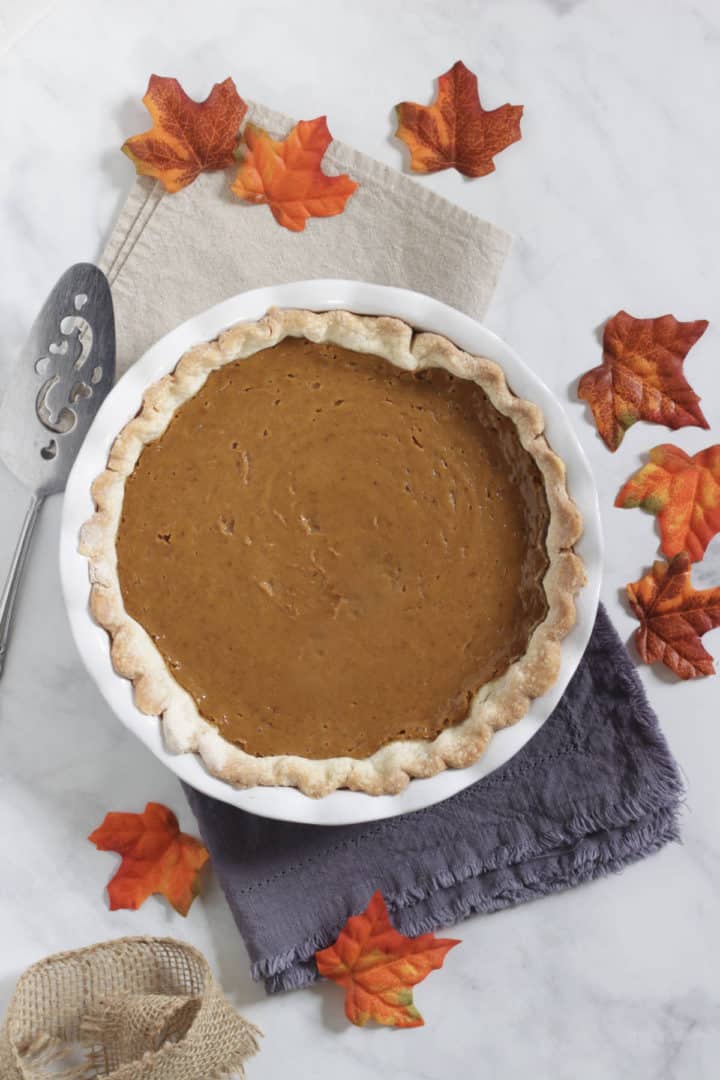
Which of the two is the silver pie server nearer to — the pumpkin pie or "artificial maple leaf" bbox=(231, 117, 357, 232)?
the pumpkin pie

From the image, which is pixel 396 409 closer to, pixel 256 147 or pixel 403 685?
pixel 403 685

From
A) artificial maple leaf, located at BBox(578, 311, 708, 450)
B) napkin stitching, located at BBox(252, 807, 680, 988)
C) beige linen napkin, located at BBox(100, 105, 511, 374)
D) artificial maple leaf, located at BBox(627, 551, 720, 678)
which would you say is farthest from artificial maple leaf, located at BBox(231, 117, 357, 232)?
napkin stitching, located at BBox(252, 807, 680, 988)

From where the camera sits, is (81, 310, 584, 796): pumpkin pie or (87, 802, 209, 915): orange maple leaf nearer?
(81, 310, 584, 796): pumpkin pie

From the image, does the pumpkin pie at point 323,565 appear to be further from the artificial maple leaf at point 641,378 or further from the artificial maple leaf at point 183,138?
the artificial maple leaf at point 183,138

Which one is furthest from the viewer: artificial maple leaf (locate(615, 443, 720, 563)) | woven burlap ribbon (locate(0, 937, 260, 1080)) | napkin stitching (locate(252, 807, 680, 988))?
artificial maple leaf (locate(615, 443, 720, 563))

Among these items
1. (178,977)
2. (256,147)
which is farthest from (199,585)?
(256,147)

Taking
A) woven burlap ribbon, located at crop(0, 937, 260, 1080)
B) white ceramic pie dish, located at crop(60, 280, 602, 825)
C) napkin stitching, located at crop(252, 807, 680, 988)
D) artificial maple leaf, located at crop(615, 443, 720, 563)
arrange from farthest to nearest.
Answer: artificial maple leaf, located at crop(615, 443, 720, 563)
napkin stitching, located at crop(252, 807, 680, 988)
woven burlap ribbon, located at crop(0, 937, 260, 1080)
white ceramic pie dish, located at crop(60, 280, 602, 825)
